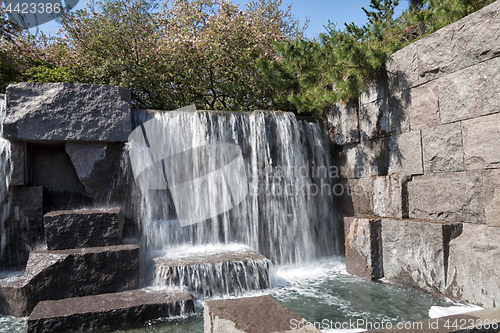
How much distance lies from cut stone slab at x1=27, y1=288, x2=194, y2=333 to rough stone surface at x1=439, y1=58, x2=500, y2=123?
151 inches

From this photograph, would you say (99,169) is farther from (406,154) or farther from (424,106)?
(424,106)

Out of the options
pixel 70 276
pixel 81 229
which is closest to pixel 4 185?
pixel 81 229

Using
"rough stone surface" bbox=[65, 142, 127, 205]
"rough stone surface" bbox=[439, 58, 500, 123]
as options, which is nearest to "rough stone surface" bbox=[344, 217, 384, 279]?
"rough stone surface" bbox=[439, 58, 500, 123]

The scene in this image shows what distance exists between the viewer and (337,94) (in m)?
6.21

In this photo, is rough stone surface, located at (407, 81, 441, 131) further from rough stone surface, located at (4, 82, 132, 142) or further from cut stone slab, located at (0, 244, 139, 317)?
rough stone surface, located at (4, 82, 132, 142)

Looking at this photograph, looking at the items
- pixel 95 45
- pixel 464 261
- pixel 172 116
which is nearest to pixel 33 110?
pixel 172 116

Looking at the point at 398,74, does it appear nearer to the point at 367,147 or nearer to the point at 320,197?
the point at 367,147

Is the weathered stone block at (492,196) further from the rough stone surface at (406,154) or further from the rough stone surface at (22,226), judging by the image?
the rough stone surface at (22,226)

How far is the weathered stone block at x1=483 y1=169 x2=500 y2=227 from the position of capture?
3.84m

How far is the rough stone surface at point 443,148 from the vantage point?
4.34 m

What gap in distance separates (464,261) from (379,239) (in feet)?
4.16

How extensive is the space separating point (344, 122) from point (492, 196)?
2894 millimetres

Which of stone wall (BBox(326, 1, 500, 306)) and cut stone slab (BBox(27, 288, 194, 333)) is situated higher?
stone wall (BBox(326, 1, 500, 306))

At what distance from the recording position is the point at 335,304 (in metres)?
4.05
